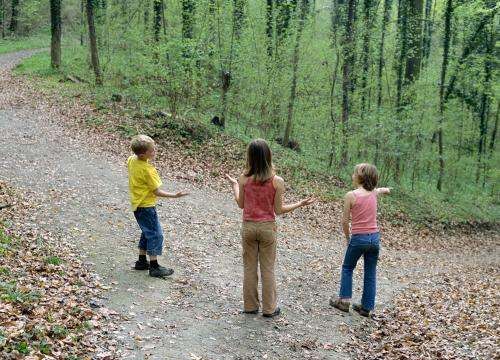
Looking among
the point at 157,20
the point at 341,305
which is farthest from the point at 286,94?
the point at 341,305

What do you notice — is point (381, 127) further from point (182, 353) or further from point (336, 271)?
point (182, 353)

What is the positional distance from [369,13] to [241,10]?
720 centimetres

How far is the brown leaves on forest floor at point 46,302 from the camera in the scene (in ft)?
15.3

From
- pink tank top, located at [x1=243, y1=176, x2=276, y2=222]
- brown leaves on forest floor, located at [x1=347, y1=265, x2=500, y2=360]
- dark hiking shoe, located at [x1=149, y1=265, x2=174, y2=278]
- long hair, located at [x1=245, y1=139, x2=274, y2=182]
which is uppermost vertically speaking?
long hair, located at [x1=245, y1=139, x2=274, y2=182]

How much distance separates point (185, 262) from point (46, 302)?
10.4 feet

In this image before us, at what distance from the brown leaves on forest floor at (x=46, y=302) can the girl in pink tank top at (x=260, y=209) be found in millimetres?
1823

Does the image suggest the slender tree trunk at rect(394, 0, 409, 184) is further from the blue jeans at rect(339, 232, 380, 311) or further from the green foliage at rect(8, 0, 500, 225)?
the blue jeans at rect(339, 232, 380, 311)

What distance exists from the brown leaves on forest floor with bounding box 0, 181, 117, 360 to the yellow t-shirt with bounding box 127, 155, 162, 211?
125cm

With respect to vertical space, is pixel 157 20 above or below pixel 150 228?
above

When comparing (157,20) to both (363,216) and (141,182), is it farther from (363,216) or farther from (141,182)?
(363,216)

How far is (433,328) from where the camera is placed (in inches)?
285

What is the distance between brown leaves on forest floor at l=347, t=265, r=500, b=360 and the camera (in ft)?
20.5

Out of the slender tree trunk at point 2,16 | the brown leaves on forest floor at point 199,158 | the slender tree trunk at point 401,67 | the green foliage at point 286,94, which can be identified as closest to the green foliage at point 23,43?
the slender tree trunk at point 2,16

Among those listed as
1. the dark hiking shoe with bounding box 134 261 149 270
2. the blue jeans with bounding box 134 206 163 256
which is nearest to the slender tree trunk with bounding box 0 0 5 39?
the dark hiking shoe with bounding box 134 261 149 270
